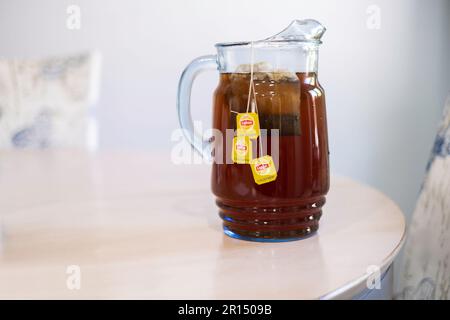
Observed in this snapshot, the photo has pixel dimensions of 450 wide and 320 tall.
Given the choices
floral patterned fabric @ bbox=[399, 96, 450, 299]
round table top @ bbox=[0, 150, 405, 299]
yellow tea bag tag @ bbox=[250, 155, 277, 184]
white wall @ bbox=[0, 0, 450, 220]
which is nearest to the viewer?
round table top @ bbox=[0, 150, 405, 299]

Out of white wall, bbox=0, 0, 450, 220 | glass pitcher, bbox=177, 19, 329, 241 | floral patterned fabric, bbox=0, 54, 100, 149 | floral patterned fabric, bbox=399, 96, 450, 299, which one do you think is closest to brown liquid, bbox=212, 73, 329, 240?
glass pitcher, bbox=177, 19, 329, 241

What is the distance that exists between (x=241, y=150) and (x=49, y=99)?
1.25m

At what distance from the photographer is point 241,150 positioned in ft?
2.21

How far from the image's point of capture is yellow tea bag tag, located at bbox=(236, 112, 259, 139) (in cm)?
66

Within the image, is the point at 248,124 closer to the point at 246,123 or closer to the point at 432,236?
the point at 246,123

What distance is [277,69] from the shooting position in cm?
67

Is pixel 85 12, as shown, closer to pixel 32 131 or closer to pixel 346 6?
pixel 32 131

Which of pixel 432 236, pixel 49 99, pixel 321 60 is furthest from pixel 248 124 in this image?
pixel 321 60

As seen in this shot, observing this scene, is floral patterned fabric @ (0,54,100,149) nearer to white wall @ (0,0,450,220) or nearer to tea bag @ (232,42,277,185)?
white wall @ (0,0,450,220)

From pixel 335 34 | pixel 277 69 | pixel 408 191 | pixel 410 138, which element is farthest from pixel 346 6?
pixel 277 69

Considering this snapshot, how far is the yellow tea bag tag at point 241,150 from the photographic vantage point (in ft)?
2.19

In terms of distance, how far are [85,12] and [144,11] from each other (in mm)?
222

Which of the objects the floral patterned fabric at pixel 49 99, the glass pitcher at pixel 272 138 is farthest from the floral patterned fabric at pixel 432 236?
the floral patterned fabric at pixel 49 99

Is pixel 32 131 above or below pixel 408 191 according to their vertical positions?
above
